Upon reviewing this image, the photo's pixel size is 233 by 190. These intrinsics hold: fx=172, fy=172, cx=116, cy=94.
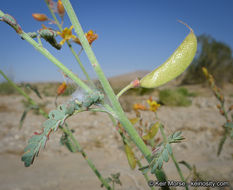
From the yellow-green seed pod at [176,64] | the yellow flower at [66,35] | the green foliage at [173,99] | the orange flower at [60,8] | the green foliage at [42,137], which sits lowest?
the green foliage at [173,99]

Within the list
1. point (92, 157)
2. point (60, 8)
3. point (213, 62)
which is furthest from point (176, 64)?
point (213, 62)

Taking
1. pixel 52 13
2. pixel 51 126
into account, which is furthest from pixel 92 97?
pixel 52 13

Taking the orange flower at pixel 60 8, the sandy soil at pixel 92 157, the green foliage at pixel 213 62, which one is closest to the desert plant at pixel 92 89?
the orange flower at pixel 60 8

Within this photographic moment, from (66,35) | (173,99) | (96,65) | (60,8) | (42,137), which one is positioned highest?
(60,8)

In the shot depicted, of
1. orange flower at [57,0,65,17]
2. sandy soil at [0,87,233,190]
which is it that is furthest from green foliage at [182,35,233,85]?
orange flower at [57,0,65,17]

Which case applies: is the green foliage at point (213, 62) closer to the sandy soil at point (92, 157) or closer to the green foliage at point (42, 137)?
the sandy soil at point (92, 157)

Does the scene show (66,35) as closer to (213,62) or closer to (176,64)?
(176,64)

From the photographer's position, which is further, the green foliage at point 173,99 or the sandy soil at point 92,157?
the green foliage at point 173,99
